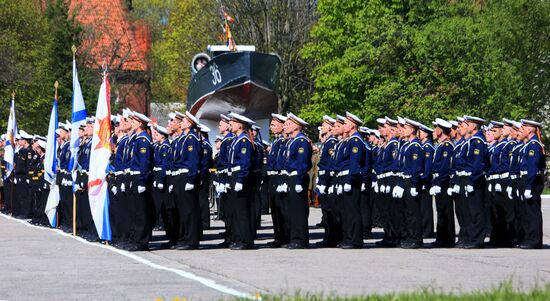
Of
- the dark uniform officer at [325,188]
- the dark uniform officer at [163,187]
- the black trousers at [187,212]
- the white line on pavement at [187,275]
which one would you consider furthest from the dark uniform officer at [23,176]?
the dark uniform officer at [325,188]

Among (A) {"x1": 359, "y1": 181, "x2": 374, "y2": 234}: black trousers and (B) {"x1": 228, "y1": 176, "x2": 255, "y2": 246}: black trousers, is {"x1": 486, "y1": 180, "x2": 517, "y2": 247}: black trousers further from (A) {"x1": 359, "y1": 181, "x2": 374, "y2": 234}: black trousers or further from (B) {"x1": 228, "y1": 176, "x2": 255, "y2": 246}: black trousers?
(B) {"x1": 228, "y1": 176, "x2": 255, "y2": 246}: black trousers

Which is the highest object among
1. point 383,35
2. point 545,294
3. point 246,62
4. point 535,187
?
point 383,35

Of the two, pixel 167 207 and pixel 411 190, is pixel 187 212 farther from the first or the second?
pixel 411 190

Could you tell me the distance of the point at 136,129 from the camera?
713 inches

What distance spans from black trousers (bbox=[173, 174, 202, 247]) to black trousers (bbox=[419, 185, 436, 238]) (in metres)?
3.39

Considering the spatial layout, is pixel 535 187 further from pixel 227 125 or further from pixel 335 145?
pixel 227 125

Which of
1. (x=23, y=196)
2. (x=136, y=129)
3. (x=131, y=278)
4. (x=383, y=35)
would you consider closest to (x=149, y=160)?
(x=136, y=129)

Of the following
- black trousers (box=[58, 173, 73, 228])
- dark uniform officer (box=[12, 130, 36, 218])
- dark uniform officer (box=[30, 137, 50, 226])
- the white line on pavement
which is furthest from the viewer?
dark uniform officer (box=[12, 130, 36, 218])

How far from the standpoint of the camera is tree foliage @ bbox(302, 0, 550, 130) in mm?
47875

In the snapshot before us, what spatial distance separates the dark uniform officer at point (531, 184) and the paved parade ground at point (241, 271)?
1.03ft

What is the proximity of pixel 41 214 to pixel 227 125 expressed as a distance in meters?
8.49

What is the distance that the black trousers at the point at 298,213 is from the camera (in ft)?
60.2

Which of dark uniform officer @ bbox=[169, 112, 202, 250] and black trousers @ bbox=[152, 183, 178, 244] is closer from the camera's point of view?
dark uniform officer @ bbox=[169, 112, 202, 250]

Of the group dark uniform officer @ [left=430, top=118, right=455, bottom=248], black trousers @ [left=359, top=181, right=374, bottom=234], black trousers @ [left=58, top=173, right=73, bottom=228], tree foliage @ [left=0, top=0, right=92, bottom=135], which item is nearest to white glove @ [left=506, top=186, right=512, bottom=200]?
dark uniform officer @ [left=430, top=118, right=455, bottom=248]
